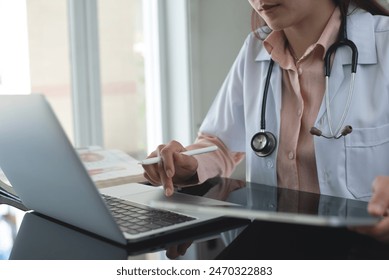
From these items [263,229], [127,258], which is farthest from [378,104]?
[127,258]

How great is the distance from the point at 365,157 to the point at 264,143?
0.66 ft

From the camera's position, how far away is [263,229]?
0.61m

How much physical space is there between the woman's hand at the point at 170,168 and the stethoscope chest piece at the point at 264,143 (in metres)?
0.16

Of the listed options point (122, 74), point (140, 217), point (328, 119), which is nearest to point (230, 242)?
point (140, 217)

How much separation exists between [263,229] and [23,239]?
0.31m

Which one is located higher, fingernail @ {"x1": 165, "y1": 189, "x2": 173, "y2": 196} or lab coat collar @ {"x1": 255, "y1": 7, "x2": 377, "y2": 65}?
lab coat collar @ {"x1": 255, "y1": 7, "x2": 377, "y2": 65}

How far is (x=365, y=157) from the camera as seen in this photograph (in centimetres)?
91

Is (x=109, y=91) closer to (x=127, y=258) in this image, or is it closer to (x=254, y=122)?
(x=254, y=122)

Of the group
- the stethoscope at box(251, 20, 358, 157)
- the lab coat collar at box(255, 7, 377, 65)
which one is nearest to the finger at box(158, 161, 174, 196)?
the stethoscope at box(251, 20, 358, 157)

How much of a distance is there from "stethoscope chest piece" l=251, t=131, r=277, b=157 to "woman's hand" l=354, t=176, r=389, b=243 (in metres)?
0.43

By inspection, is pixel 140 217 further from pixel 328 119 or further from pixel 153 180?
pixel 328 119

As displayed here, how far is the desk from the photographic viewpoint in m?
0.53

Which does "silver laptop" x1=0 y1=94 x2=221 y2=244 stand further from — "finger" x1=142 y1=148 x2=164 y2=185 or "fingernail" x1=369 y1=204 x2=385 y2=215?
"fingernail" x1=369 y1=204 x2=385 y2=215
